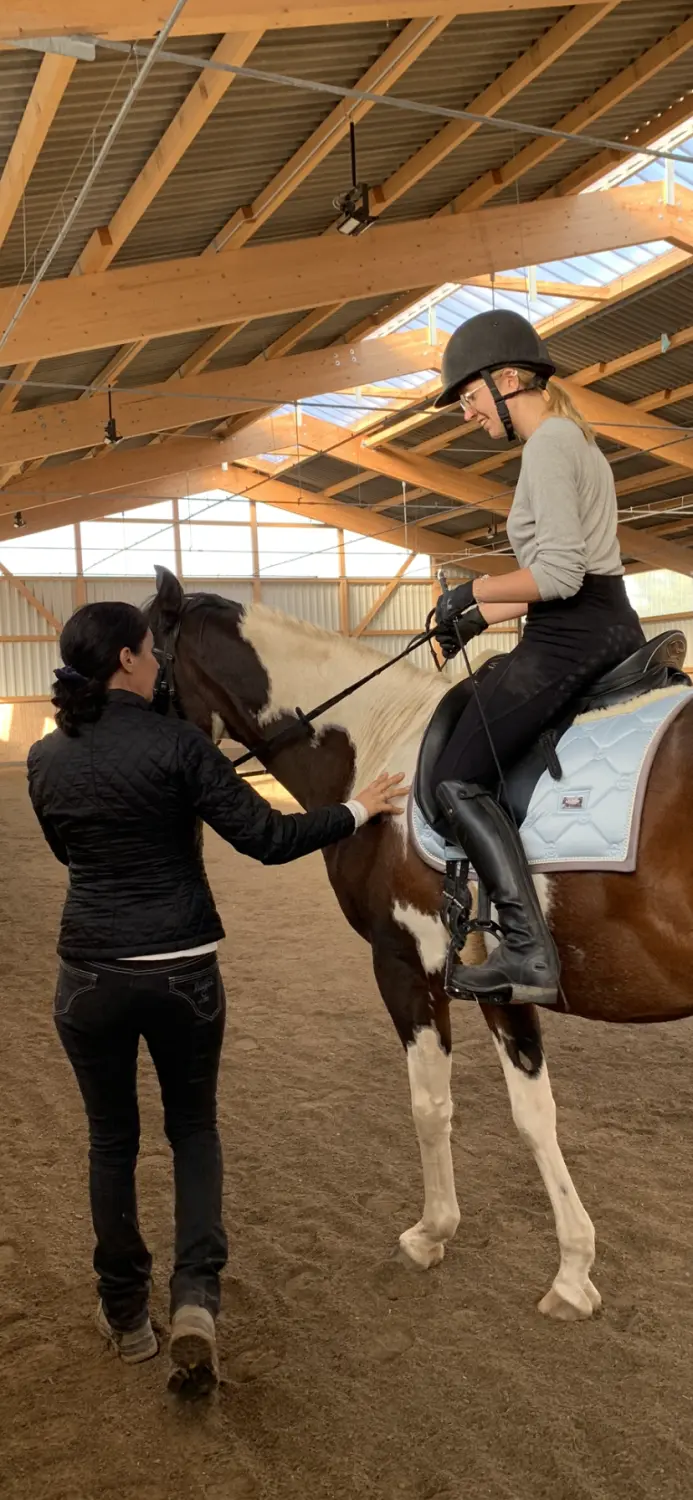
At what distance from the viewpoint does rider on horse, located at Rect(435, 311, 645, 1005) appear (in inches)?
96.3

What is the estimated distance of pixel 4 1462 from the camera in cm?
221

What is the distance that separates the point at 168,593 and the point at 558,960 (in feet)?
5.44

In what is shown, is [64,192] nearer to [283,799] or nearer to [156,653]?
[156,653]

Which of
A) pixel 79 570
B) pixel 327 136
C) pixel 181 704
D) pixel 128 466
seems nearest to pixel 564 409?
pixel 181 704

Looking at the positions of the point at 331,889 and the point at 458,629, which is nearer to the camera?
the point at 458,629

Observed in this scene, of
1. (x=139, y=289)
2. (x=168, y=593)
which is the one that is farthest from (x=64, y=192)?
(x=168, y=593)

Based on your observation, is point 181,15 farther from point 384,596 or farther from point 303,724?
point 384,596

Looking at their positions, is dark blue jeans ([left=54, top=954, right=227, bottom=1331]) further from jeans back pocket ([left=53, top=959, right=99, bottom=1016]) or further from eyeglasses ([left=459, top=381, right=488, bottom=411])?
eyeglasses ([left=459, top=381, right=488, bottom=411])

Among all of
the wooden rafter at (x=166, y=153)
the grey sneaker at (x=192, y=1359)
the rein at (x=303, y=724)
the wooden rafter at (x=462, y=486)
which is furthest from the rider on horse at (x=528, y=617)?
the wooden rafter at (x=462, y=486)

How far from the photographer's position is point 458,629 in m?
2.71

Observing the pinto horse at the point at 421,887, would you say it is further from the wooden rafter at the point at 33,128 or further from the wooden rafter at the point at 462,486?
the wooden rafter at the point at 462,486

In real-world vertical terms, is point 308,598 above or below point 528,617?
above

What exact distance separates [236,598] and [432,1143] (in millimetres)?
19862

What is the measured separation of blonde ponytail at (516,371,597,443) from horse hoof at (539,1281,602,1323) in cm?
217
